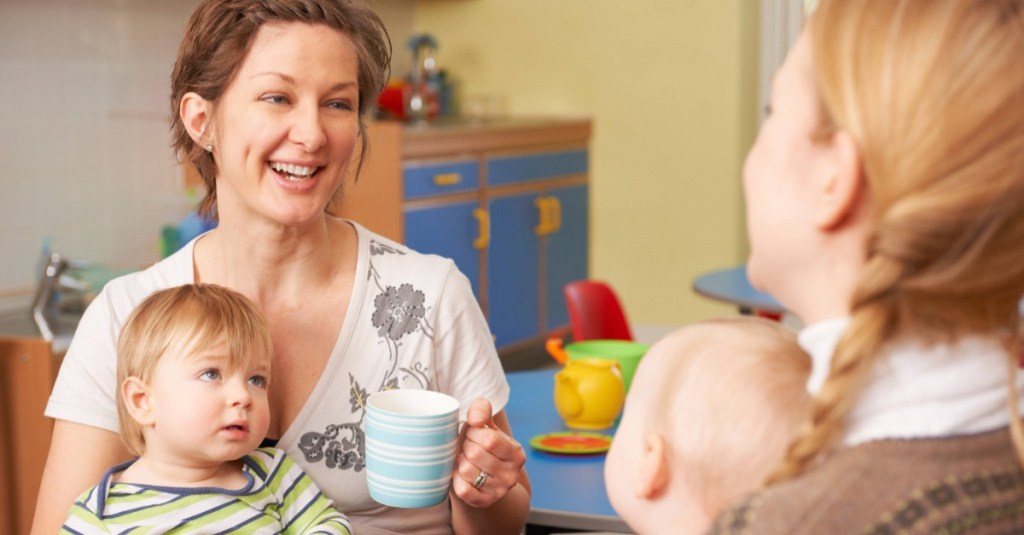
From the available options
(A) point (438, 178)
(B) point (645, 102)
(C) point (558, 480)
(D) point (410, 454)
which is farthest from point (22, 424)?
(B) point (645, 102)

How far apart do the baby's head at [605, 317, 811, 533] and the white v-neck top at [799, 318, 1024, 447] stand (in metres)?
0.07

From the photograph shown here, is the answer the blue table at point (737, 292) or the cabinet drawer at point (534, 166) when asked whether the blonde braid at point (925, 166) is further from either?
the cabinet drawer at point (534, 166)

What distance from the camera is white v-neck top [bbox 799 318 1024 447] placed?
0.82 metres

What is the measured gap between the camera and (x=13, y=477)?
3.12 metres

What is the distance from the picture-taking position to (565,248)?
5875 millimetres

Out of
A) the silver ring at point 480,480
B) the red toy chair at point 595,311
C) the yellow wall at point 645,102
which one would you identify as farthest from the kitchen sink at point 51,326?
the yellow wall at point 645,102

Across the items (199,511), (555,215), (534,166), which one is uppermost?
(199,511)

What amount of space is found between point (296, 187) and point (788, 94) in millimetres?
905

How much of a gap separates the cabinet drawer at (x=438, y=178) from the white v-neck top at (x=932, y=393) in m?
4.00

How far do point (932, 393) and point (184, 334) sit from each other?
0.93 metres

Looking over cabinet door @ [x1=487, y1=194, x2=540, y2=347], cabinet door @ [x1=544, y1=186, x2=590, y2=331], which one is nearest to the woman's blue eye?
cabinet door @ [x1=487, y1=194, x2=540, y2=347]

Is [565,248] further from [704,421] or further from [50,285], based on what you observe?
[704,421]

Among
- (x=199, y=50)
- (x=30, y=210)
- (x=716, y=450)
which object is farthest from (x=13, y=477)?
(x=716, y=450)

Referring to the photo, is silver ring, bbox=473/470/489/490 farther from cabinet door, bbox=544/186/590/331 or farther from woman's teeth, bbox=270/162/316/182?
cabinet door, bbox=544/186/590/331
